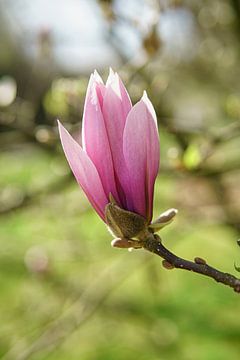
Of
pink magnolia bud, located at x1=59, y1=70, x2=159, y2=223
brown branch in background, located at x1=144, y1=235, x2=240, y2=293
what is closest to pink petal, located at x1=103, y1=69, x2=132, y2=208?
pink magnolia bud, located at x1=59, y1=70, x2=159, y2=223

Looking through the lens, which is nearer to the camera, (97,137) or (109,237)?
(97,137)

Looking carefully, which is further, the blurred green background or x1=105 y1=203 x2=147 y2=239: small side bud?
the blurred green background

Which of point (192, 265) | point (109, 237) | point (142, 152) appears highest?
point (142, 152)

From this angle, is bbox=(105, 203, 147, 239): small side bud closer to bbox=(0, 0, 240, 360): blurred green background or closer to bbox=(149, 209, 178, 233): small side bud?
bbox=(149, 209, 178, 233): small side bud

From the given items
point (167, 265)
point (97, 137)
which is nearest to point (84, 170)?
point (97, 137)

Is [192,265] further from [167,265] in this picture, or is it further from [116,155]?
[116,155]

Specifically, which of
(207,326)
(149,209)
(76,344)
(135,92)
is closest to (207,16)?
(135,92)

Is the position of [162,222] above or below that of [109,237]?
above
